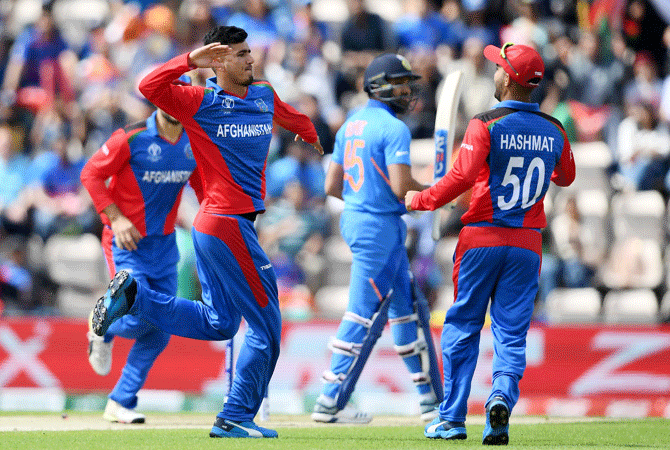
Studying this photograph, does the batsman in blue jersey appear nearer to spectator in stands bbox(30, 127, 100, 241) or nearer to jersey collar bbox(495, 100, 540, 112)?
jersey collar bbox(495, 100, 540, 112)

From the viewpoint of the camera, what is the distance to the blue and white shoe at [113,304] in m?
6.17

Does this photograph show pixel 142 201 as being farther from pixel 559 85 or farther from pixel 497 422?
pixel 559 85

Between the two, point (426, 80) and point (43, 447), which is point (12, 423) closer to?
point (43, 447)

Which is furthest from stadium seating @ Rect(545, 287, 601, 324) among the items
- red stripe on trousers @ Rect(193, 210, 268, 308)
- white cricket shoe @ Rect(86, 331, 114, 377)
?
red stripe on trousers @ Rect(193, 210, 268, 308)

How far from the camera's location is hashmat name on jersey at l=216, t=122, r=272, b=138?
254 inches

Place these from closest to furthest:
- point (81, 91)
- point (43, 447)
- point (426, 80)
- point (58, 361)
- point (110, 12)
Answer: point (43, 447) → point (58, 361) → point (426, 80) → point (81, 91) → point (110, 12)

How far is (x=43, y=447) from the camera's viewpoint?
618 centimetres

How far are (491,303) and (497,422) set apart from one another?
30.8 inches

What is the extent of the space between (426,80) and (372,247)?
5.97 m

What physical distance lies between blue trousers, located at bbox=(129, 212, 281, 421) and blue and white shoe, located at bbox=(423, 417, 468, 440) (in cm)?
115

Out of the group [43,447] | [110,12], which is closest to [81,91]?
[110,12]

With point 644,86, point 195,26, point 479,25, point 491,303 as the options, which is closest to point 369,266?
point 491,303

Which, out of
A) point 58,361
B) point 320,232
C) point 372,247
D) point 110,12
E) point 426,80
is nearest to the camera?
point 372,247

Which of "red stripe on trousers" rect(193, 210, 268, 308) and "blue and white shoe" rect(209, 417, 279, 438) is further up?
"red stripe on trousers" rect(193, 210, 268, 308)
